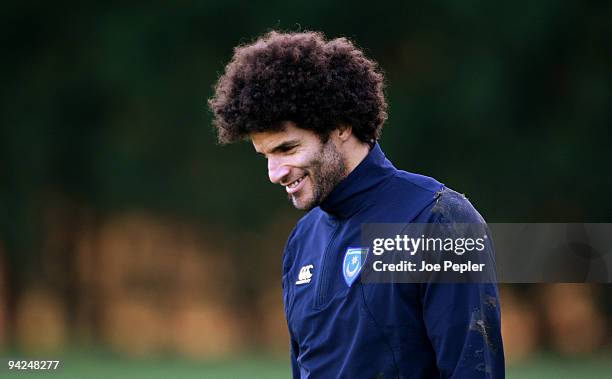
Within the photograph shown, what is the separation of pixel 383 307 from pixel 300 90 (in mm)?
545

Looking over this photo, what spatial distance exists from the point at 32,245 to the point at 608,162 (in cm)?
442

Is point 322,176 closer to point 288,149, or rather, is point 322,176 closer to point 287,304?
point 288,149

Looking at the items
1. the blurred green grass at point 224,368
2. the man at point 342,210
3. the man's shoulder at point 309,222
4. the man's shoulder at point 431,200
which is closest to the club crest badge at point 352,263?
the man at point 342,210

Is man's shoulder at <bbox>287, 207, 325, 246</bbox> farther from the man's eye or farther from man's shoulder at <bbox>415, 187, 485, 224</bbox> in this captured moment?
man's shoulder at <bbox>415, 187, 485, 224</bbox>

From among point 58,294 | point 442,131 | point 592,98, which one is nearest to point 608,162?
point 592,98

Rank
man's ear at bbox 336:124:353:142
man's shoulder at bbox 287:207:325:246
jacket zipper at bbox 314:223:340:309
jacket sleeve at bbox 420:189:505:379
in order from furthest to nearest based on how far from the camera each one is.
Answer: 1. man's shoulder at bbox 287:207:325:246
2. man's ear at bbox 336:124:353:142
3. jacket zipper at bbox 314:223:340:309
4. jacket sleeve at bbox 420:189:505:379

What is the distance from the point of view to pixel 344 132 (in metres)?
2.18

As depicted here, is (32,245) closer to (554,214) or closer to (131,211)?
(131,211)

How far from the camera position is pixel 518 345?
6.98m

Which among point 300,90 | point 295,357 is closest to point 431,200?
point 300,90

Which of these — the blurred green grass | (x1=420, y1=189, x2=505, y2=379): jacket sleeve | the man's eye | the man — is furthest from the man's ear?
the blurred green grass

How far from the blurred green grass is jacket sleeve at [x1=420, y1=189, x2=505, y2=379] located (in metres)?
3.87

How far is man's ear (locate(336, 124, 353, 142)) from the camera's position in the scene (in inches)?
85.3

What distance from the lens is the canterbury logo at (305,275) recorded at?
214cm
